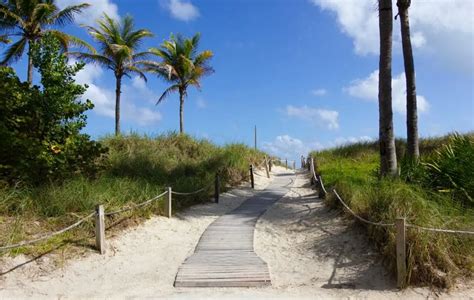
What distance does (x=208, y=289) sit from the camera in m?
6.95

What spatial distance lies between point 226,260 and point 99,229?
237 centimetres

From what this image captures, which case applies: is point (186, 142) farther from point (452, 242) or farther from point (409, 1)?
point (452, 242)

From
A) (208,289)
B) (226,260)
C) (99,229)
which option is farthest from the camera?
(226,260)

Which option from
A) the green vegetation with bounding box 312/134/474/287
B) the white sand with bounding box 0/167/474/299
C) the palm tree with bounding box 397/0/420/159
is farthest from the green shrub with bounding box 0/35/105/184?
the palm tree with bounding box 397/0/420/159

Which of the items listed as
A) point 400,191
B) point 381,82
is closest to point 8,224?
point 400,191

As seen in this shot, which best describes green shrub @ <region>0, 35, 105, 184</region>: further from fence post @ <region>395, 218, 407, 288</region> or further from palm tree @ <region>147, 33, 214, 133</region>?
palm tree @ <region>147, 33, 214, 133</region>

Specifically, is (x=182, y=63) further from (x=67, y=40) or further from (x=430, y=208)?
(x=430, y=208)

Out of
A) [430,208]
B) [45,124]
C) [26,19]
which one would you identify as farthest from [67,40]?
[430,208]

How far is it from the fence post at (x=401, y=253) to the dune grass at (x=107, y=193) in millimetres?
5412

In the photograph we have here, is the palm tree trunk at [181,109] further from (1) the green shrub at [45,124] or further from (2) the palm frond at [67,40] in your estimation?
(1) the green shrub at [45,124]

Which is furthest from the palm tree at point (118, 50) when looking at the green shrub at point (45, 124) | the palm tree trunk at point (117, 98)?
the green shrub at point (45, 124)

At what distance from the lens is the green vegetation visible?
6676 millimetres

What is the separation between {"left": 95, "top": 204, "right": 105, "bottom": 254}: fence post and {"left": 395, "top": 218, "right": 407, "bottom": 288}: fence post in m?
5.06

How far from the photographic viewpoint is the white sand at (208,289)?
6797 mm
